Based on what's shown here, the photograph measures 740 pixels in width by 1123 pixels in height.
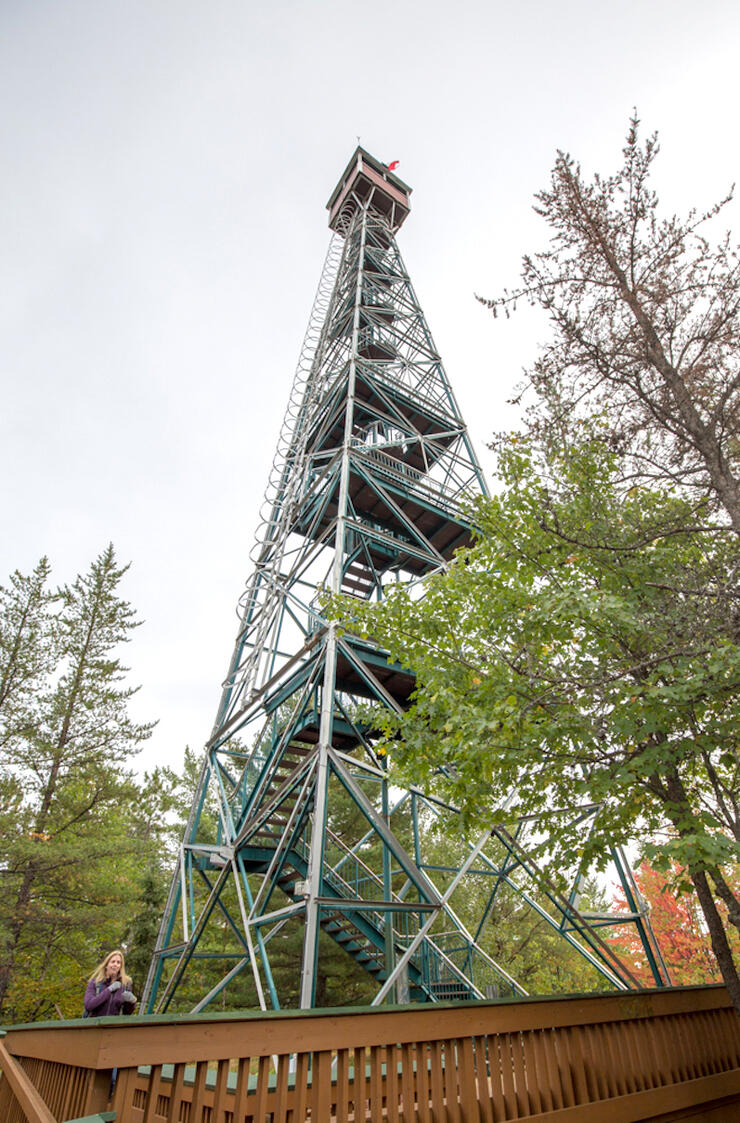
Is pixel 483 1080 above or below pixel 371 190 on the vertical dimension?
below

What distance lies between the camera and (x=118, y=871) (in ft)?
68.7

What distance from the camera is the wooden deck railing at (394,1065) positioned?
2.82 meters

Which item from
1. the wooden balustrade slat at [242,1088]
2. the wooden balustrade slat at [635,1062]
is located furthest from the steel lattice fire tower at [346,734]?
the wooden balustrade slat at [242,1088]

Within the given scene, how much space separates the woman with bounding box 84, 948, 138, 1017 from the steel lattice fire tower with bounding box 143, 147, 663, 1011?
1918mm

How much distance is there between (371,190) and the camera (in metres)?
24.4

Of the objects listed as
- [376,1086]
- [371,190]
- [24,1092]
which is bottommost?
[24,1092]

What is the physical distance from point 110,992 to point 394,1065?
260 cm

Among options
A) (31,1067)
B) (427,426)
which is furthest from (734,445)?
(427,426)

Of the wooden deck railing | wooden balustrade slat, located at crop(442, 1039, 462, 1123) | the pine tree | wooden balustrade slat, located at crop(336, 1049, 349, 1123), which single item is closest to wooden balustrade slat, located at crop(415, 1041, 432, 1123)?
the wooden deck railing

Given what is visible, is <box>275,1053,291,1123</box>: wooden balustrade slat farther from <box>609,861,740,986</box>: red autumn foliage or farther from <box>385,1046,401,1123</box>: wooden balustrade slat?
<box>609,861,740,986</box>: red autumn foliage

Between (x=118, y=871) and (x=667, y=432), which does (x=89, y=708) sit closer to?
(x=118, y=871)

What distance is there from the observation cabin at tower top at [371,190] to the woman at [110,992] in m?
26.4

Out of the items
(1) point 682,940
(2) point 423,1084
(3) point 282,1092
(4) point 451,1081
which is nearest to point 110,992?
(3) point 282,1092

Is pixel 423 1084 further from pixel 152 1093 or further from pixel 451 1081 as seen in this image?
pixel 152 1093
